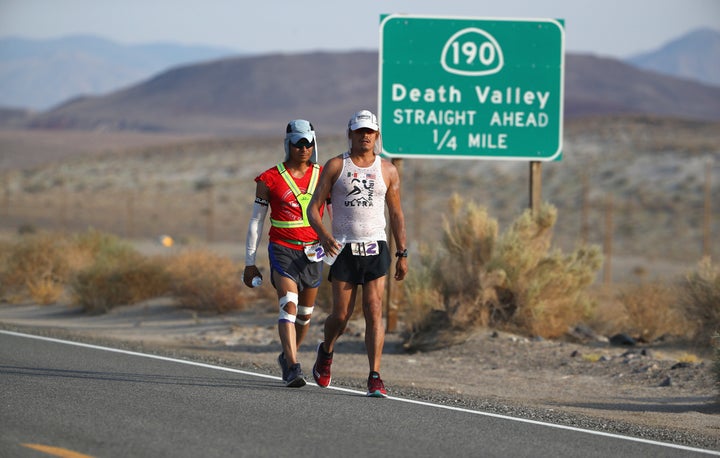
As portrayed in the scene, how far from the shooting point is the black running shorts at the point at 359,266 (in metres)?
9.55

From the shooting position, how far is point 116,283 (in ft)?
63.2

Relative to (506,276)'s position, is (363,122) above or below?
above

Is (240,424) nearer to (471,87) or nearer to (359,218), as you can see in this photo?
(359,218)

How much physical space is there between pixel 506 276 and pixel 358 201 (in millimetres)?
5982

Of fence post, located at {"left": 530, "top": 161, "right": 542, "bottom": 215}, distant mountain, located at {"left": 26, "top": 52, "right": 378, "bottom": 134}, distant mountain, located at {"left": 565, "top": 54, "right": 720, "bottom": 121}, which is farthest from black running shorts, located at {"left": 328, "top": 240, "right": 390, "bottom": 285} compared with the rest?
distant mountain, located at {"left": 565, "top": 54, "right": 720, "bottom": 121}

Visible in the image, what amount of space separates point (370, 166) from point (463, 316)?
5735 mm

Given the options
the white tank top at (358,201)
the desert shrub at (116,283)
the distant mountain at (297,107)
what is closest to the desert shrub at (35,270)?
the desert shrub at (116,283)

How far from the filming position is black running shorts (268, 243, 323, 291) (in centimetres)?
Result: 984

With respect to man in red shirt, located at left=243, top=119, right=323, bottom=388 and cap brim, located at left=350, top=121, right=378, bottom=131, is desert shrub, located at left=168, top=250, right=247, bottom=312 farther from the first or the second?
cap brim, located at left=350, top=121, right=378, bottom=131

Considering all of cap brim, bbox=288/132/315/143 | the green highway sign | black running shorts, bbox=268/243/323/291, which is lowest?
Result: black running shorts, bbox=268/243/323/291

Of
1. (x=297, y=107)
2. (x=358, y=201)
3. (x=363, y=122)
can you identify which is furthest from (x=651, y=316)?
(x=297, y=107)

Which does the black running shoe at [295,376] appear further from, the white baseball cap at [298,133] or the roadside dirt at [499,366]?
the white baseball cap at [298,133]

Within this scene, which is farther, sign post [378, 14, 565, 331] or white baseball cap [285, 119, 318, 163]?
sign post [378, 14, 565, 331]

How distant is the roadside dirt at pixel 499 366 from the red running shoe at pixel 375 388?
0.48m
